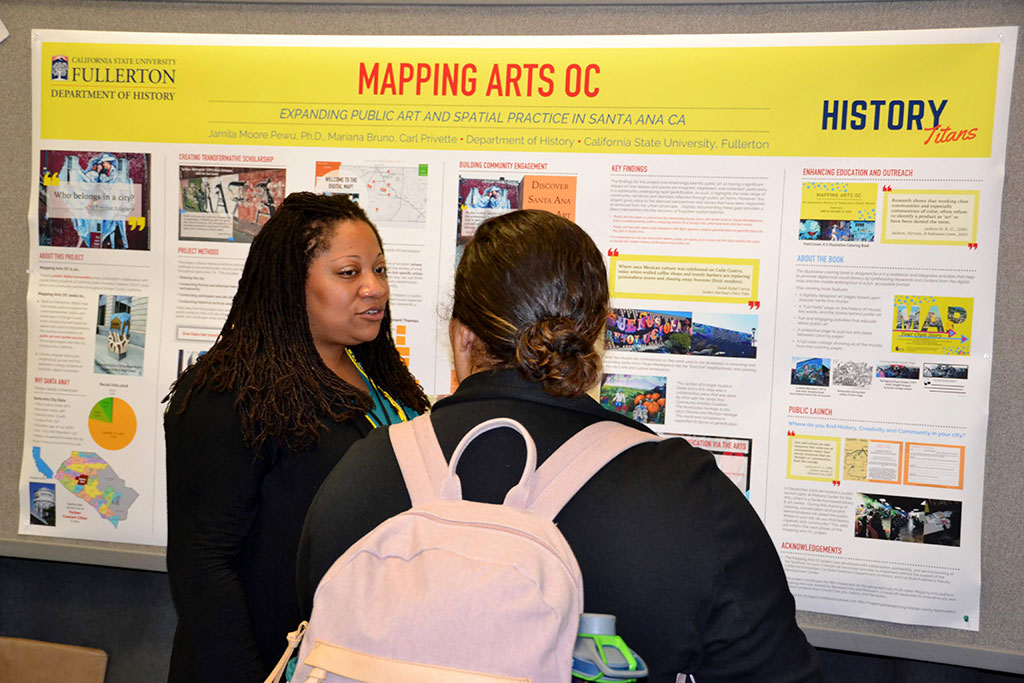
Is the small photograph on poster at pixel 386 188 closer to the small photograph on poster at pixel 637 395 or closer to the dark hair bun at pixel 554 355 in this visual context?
the small photograph on poster at pixel 637 395

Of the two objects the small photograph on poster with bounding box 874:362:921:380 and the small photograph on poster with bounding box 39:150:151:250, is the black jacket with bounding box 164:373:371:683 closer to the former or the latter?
the small photograph on poster with bounding box 39:150:151:250

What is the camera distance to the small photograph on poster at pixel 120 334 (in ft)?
6.91

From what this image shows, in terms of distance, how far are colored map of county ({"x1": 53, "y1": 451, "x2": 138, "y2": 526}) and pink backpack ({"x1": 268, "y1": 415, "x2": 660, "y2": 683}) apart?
1.47 metres

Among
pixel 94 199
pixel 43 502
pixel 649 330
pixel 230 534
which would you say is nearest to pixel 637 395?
pixel 649 330

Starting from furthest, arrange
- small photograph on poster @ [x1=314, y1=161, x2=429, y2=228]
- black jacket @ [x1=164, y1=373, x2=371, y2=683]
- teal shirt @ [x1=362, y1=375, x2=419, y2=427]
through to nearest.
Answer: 1. small photograph on poster @ [x1=314, y1=161, x2=429, y2=228]
2. teal shirt @ [x1=362, y1=375, x2=419, y2=427]
3. black jacket @ [x1=164, y1=373, x2=371, y2=683]

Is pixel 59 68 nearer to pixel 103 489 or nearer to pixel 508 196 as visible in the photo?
pixel 103 489

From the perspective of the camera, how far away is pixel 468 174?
1966 mm

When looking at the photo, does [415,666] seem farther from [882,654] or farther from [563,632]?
[882,654]

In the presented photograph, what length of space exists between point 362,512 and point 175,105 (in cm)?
155

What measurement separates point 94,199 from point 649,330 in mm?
1397

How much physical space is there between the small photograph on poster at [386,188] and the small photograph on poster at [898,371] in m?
1.05

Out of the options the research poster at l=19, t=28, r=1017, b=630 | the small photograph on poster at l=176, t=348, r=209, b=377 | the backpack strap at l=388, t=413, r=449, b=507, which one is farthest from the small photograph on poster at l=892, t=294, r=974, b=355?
the small photograph on poster at l=176, t=348, r=209, b=377

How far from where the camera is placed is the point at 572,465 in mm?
834

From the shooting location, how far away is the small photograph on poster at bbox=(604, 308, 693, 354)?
1.88 meters
